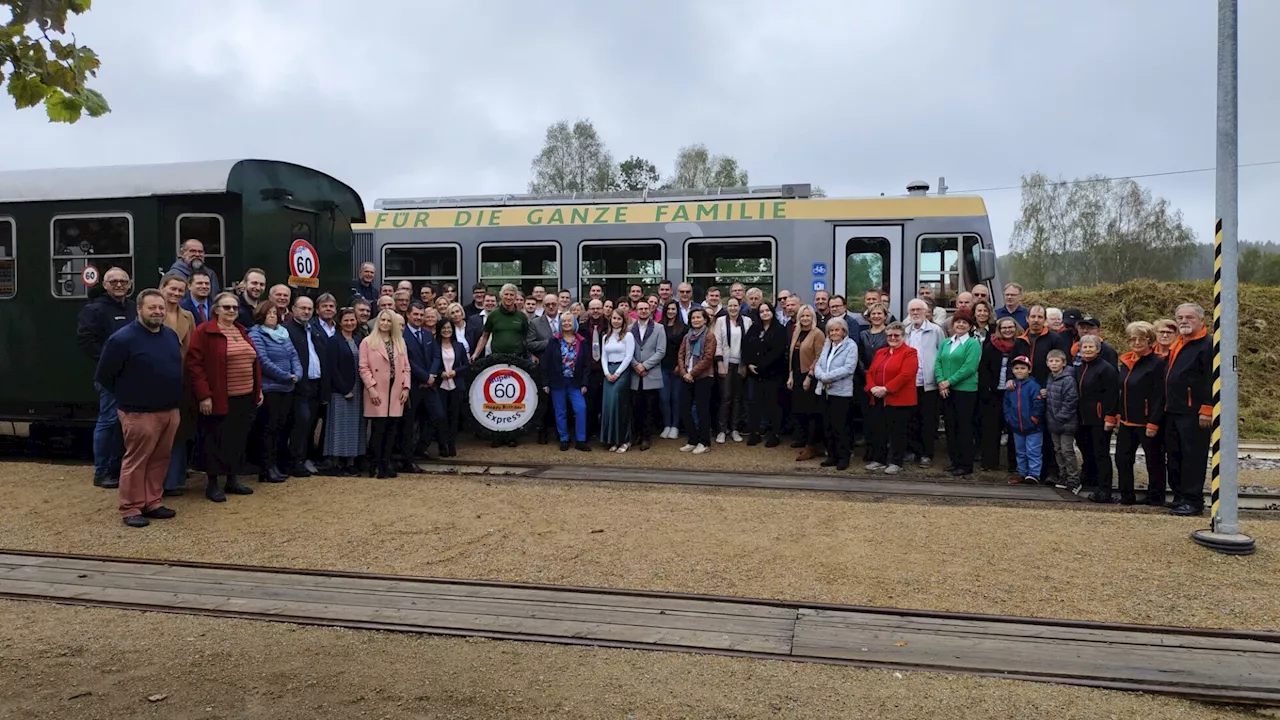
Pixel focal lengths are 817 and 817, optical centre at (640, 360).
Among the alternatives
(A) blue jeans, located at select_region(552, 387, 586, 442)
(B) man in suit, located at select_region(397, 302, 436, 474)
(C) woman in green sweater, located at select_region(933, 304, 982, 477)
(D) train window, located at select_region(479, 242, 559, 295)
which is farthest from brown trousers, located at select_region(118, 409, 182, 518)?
(C) woman in green sweater, located at select_region(933, 304, 982, 477)

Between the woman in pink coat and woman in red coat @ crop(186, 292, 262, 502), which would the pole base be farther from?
woman in red coat @ crop(186, 292, 262, 502)

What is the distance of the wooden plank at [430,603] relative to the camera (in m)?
4.61

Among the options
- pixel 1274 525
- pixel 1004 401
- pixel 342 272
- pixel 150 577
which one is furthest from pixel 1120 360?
pixel 342 272

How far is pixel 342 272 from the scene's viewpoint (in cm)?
1113

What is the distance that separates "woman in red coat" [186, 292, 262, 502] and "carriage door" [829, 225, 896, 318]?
7737 millimetres

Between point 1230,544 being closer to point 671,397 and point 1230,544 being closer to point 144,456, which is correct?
point 671,397

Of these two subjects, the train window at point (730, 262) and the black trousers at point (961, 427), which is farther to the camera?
the train window at point (730, 262)

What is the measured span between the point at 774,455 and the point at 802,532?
3.66 meters

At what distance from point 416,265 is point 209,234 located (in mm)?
4022

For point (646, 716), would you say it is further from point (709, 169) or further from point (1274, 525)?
point (709, 169)

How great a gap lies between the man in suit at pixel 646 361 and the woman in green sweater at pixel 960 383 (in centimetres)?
325

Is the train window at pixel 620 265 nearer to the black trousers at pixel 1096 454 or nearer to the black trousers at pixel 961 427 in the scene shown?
the black trousers at pixel 961 427

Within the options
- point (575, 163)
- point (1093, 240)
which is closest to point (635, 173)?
point (575, 163)

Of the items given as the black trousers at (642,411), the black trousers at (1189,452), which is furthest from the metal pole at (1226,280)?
the black trousers at (642,411)
